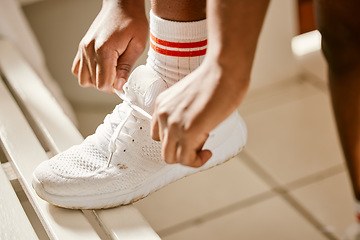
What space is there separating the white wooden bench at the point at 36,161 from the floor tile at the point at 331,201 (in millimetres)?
537

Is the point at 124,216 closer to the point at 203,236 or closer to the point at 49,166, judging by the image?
the point at 49,166

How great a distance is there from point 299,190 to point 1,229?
778 millimetres

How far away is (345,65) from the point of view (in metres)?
1.00

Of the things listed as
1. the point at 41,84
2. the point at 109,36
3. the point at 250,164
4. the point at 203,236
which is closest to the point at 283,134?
the point at 250,164

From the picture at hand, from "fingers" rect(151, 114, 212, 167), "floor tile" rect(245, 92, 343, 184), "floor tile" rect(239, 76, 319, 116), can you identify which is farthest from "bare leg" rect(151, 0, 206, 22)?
"floor tile" rect(239, 76, 319, 116)

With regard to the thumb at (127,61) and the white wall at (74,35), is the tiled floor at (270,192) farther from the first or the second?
the thumb at (127,61)

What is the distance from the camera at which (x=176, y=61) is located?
2.54ft

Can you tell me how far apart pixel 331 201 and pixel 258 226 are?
0.19 m

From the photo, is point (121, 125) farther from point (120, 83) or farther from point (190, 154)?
point (190, 154)

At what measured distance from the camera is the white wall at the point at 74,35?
143 cm

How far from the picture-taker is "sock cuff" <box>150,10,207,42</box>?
0.75 meters

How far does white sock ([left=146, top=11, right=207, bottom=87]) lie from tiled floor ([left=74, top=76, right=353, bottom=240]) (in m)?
0.37

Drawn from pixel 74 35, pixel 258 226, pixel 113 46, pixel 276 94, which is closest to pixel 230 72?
pixel 113 46

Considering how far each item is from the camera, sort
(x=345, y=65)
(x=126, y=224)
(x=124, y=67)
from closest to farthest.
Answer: (x=126, y=224) → (x=124, y=67) → (x=345, y=65)
